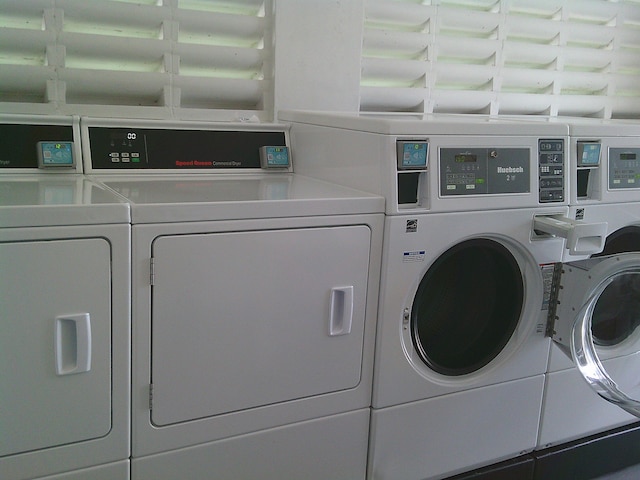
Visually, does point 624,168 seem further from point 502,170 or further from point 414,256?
point 414,256

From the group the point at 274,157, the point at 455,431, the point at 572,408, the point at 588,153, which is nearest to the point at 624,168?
the point at 588,153

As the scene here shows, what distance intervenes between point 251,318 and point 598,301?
116cm

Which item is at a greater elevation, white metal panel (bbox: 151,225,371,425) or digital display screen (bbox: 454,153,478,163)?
digital display screen (bbox: 454,153,478,163)

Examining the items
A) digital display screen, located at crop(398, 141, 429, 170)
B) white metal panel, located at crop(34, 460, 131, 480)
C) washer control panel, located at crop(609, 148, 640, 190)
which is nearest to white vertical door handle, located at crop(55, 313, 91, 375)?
white metal panel, located at crop(34, 460, 131, 480)

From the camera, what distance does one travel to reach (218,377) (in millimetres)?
1452

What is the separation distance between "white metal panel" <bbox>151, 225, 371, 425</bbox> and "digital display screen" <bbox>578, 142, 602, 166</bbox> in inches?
30.6

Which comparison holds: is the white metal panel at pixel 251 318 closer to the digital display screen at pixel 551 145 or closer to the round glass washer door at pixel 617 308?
the digital display screen at pixel 551 145

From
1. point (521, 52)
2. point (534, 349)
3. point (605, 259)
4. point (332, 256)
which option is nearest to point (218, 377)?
point (332, 256)

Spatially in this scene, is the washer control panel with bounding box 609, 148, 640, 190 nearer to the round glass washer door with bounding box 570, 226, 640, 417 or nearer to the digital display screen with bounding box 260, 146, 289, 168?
the round glass washer door with bounding box 570, 226, 640, 417

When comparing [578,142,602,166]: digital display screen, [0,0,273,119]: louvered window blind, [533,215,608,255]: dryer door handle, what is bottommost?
[533,215,608,255]: dryer door handle

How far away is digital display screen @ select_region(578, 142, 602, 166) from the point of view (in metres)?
1.86

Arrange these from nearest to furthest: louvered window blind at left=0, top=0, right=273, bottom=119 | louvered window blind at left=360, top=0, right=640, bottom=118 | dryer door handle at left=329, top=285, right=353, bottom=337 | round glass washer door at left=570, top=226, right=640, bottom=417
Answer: dryer door handle at left=329, top=285, right=353, bottom=337 → round glass washer door at left=570, top=226, right=640, bottom=417 → louvered window blind at left=0, top=0, right=273, bottom=119 → louvered window blind at left=360, top=0, right=640, bottom=118

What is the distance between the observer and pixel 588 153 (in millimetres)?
1868

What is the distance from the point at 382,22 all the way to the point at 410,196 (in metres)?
1.14
